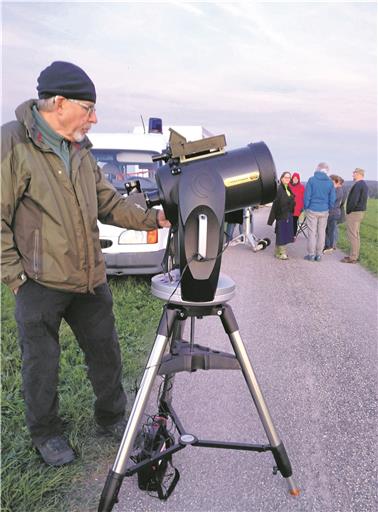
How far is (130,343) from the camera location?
15.1 ft

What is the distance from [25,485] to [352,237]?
8614mm

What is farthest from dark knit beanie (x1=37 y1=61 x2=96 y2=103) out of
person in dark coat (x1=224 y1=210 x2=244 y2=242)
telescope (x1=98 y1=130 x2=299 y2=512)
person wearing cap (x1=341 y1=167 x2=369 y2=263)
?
person wearing cap (x1=341 y1=167 x2=369 y2=263)

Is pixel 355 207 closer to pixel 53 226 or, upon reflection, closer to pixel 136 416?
pixel 53 226

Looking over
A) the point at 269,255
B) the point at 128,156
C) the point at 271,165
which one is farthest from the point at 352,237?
the point at 271,165

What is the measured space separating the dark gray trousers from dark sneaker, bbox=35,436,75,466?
0.14 feet

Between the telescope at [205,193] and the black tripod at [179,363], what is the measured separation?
127mm

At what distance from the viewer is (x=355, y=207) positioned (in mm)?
9391

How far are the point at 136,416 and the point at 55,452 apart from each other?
34.6 inches

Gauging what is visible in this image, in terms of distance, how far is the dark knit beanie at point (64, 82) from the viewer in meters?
2.34

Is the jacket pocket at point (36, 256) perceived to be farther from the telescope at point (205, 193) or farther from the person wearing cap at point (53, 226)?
the telescope at point (205, 193)

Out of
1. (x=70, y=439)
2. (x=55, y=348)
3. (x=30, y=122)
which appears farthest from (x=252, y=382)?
(x=30, y=122)

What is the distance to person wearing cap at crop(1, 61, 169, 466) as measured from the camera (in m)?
2.34

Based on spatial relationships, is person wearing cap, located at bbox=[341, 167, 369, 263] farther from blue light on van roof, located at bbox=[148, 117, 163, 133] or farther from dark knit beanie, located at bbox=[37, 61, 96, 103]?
dark knit beanie, located at bbox=[37, 61, 96, 103]

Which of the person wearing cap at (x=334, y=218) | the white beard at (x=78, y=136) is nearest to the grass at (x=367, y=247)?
the person wearing cap at (x=334, y=218)
